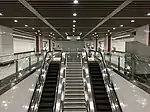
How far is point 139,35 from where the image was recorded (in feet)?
60.5

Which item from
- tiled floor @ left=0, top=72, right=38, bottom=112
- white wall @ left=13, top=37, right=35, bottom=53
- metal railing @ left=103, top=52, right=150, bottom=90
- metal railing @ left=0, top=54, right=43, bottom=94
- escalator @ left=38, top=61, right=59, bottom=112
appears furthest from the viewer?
white wall @ left=13, top=37, right=35, bottom=53

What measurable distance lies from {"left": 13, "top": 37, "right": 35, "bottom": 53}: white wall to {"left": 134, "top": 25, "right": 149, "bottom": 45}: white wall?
1374 cm

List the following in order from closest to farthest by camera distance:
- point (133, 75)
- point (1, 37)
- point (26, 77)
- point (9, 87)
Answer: point (9, 87)
point (133, 75)
point (26, 77)
point (1, 37)

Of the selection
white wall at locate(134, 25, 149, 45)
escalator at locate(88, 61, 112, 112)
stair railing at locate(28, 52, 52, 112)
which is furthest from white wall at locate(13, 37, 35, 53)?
escalator at locate(88, 61, 112, 112)

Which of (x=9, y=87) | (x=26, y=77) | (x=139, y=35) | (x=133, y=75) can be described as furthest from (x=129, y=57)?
(x=139, y=35)

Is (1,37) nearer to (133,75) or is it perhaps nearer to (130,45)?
(130,45)

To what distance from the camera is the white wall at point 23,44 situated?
2536 cm

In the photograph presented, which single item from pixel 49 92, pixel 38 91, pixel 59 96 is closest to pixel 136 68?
pixel 59 96

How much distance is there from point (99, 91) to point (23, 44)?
69.1 ft

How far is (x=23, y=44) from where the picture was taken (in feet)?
96.3

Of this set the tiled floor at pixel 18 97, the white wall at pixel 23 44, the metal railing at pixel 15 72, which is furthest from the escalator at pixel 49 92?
the white wall at pixel 23 44

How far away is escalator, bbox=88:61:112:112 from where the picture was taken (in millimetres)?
9183

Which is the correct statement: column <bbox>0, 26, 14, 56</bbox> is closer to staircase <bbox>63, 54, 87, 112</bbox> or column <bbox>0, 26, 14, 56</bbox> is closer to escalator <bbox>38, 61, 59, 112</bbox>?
escalator <bbox>38, 61, 59, 112</bbox>

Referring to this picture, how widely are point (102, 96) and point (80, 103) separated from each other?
42.3 inches
